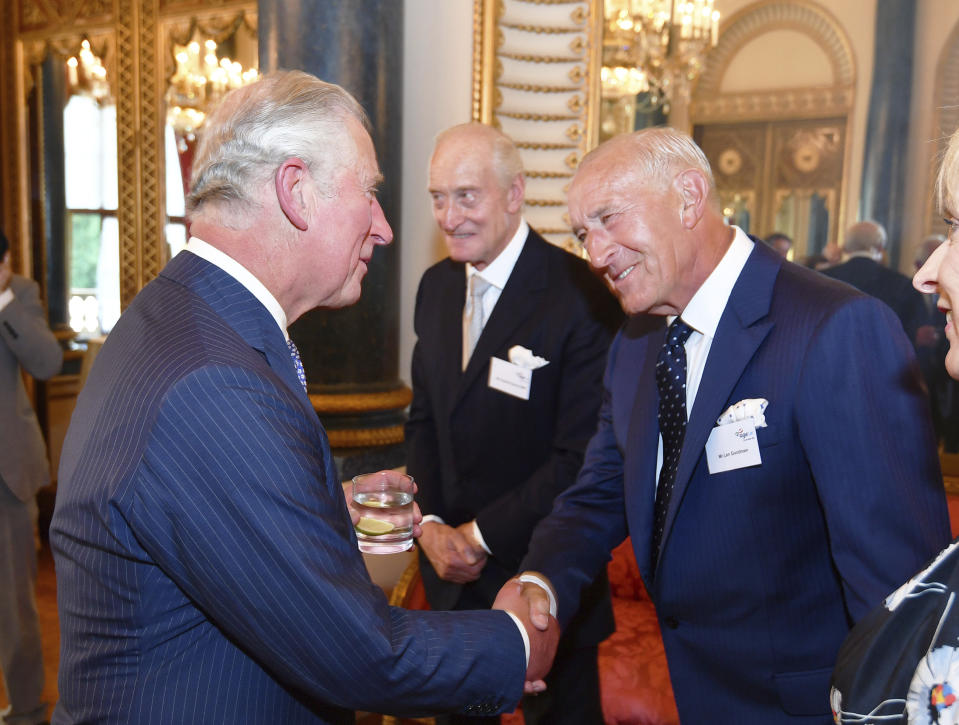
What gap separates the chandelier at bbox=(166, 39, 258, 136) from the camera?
5.82 meters

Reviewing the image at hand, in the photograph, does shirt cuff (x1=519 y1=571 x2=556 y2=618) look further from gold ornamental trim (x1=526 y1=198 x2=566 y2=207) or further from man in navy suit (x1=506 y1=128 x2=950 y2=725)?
gold ornamental trim (x1=526 y1=198 x2=566 y2=207)

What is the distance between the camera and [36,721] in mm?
3490

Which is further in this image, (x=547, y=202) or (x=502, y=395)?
(x=547, y=202)

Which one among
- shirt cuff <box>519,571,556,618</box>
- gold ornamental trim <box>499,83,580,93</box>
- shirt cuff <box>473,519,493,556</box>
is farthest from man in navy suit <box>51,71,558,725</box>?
gold ornamental trim <box>499,83,580,93</box>

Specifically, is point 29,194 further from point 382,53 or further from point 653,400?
point 653,400

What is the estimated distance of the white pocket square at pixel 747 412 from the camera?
1.55 m

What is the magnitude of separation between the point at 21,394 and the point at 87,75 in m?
3.69

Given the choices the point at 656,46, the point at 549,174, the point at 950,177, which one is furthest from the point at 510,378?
the point at 656,46

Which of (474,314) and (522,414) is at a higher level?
(474,314)

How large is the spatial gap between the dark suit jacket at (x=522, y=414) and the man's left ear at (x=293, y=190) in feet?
4.09

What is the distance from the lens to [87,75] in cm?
643

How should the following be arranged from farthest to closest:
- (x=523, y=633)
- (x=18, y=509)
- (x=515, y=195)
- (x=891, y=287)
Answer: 1. (x=18, y=509)
2. (x=891, y=287)
3. (x=515, y=195)
4. (x=523, y=633)

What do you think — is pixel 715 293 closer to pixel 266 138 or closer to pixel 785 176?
pixel 266 138

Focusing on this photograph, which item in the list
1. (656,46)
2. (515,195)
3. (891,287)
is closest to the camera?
(515,195)
